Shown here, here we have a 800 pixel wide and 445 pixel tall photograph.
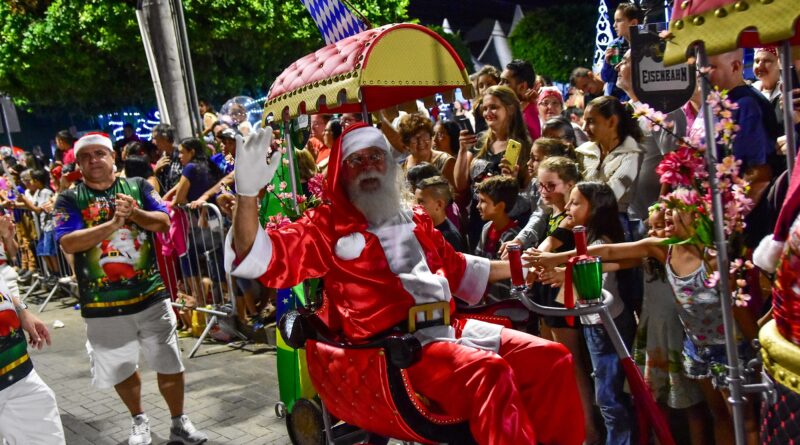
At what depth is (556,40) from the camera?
2323 centimetres

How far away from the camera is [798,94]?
13.9ft

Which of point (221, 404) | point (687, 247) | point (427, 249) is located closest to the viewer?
point (687, 247)

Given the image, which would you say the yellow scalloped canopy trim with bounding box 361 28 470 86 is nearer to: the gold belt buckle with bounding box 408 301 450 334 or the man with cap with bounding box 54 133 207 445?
the gold belt buckle with bounding box 408 301 450 334

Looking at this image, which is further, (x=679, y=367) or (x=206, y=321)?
(x=206, y=321)

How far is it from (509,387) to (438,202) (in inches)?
84.0

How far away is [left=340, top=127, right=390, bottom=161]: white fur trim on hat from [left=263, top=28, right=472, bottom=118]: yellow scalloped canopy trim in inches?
10.3

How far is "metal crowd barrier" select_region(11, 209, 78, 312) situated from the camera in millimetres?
11242

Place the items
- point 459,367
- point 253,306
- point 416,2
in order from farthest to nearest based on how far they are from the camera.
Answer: point 416,2 < point 253,306 < point 459,367

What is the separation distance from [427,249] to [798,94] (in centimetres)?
229

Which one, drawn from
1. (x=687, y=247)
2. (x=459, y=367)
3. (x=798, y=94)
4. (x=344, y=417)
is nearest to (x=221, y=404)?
(x=344, y=417)

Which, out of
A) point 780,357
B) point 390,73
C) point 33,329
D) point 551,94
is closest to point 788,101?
point 780,357

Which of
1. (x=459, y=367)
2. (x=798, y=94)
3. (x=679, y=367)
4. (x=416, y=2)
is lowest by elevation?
(x=679, y=367)

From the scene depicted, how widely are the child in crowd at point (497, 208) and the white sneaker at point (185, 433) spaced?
2.24 metres

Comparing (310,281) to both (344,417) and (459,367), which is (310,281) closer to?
(344,417)
